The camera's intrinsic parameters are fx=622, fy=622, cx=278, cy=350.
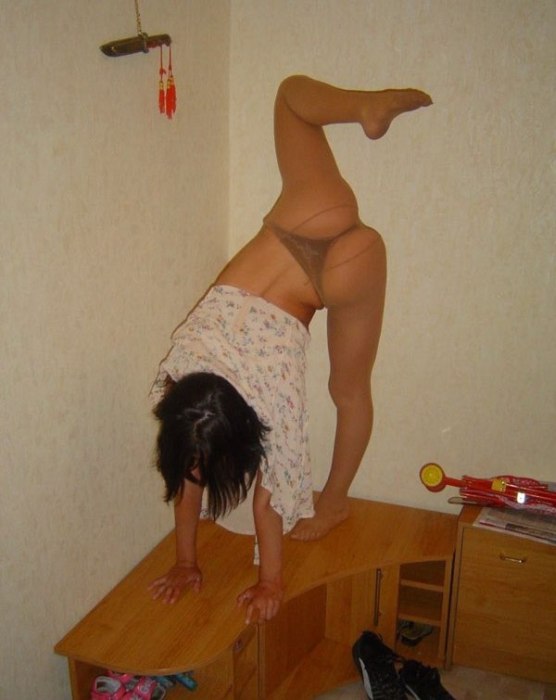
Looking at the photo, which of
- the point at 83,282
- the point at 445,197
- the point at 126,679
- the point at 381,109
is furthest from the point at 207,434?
the point at 445,197

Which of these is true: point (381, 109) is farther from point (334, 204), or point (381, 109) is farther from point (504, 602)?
point (504, 602)

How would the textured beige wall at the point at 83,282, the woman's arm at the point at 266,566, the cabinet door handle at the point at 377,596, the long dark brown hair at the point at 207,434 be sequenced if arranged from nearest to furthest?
the textured beige wall at the point at 83,282 → the long dark brown hair at the point at 207,434 → the woman's arm at the point at 266,566 → the cabinet door handle at the point at 377,596

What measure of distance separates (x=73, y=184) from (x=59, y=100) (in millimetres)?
168

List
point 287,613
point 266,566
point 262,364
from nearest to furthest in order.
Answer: point 262,364
point 266,566
point 287,613

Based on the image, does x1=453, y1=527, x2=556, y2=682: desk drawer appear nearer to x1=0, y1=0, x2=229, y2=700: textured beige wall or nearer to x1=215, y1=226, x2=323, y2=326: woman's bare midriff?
x1=215, y1=226, x2=323, y2=326: woman's bare midriff

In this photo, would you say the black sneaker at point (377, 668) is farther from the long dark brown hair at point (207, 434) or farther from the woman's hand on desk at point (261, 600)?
the long dark brown hair at point (207, 434)

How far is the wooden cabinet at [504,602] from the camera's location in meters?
1.74

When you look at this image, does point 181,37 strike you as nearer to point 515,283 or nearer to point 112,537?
point 515,283

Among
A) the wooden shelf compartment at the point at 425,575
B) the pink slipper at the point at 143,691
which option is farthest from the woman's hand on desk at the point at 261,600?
the wooden shelf compartment at the point at 425,575

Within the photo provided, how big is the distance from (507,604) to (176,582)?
3.11ft

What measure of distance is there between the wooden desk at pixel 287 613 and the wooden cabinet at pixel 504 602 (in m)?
0.06

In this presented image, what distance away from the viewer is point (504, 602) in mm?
1793

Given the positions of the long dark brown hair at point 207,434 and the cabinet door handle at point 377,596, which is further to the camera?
the cabinet door handle at point 377,596

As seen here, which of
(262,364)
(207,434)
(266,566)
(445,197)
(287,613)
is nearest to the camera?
(207,434)
